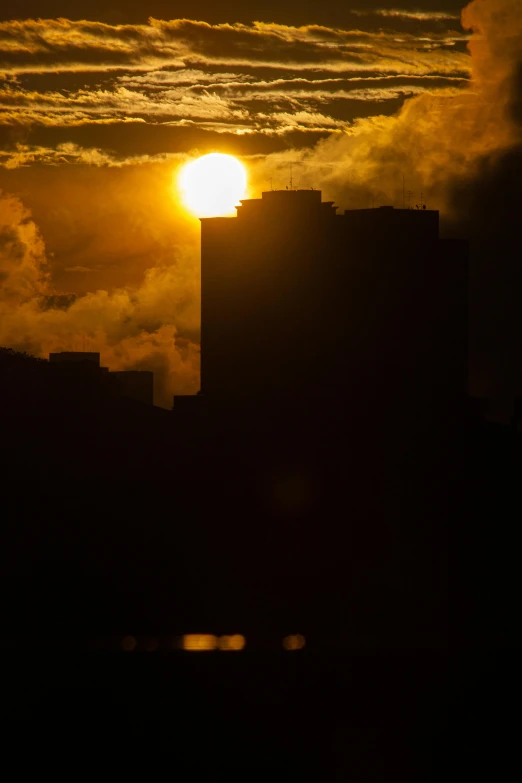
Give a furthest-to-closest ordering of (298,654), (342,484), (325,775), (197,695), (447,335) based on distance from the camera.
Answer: (447,335) < (342,484) < (298,654) < (197,695) < (325,775)

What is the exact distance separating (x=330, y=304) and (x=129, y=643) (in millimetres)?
33952

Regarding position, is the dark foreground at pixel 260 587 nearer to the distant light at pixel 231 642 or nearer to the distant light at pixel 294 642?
the distant light at pixel 294 642

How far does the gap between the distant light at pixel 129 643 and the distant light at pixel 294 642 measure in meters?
2.88

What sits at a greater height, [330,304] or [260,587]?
[330,304]

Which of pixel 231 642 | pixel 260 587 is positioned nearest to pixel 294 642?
pixel 231 642

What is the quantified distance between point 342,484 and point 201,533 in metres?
7.00

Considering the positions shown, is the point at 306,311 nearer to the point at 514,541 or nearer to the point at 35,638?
the point at 514,541

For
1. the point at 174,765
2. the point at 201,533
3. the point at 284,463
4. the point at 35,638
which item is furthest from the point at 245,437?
the point at 174,765

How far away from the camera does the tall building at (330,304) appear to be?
55.5m

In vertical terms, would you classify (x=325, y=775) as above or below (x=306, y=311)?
below

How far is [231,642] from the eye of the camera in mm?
26219

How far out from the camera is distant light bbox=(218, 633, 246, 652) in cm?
2470

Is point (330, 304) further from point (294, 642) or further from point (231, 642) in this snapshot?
point (294, 642)

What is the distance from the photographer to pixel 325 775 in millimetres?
17859
